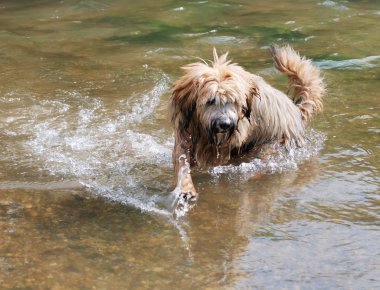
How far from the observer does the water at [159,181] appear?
13.9 ft

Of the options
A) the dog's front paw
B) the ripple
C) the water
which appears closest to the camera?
the water

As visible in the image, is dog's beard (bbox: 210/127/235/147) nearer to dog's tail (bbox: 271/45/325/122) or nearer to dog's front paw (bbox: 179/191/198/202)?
dog's front paw (bbox: 179/191/198/202)

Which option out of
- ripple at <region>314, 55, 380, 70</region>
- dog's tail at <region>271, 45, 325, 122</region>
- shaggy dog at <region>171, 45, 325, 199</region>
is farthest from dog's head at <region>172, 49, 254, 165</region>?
ripple at <region>314, 55, 380, 70</region>

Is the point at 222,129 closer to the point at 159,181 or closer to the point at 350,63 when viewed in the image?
the point at 159,181

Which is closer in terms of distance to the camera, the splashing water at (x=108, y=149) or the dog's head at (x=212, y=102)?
the dog's head at (x=212, y=102)

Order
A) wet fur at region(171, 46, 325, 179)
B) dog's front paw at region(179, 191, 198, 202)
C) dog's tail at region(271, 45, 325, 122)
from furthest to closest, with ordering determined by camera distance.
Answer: dog's tail at region(271, 45, 325, 122) → wet fur at region(171, 46, 325, 179) → dog's front paw at region(179, 191, 198, 202)

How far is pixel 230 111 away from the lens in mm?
5316

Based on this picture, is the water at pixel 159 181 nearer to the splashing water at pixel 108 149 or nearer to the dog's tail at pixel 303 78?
the splashing water at pixel 108 149

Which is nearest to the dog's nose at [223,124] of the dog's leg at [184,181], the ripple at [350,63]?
the dog's leg at [184,181]

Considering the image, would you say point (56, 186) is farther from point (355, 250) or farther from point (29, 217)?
point (355, 250)

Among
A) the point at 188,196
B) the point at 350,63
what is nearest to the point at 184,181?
the point at 188,196

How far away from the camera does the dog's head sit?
5.27 meters

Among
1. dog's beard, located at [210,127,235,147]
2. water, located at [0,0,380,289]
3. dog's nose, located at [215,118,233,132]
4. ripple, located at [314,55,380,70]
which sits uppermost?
dog's nose, located at [215,118,233,132]

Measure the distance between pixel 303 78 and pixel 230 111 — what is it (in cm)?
165
